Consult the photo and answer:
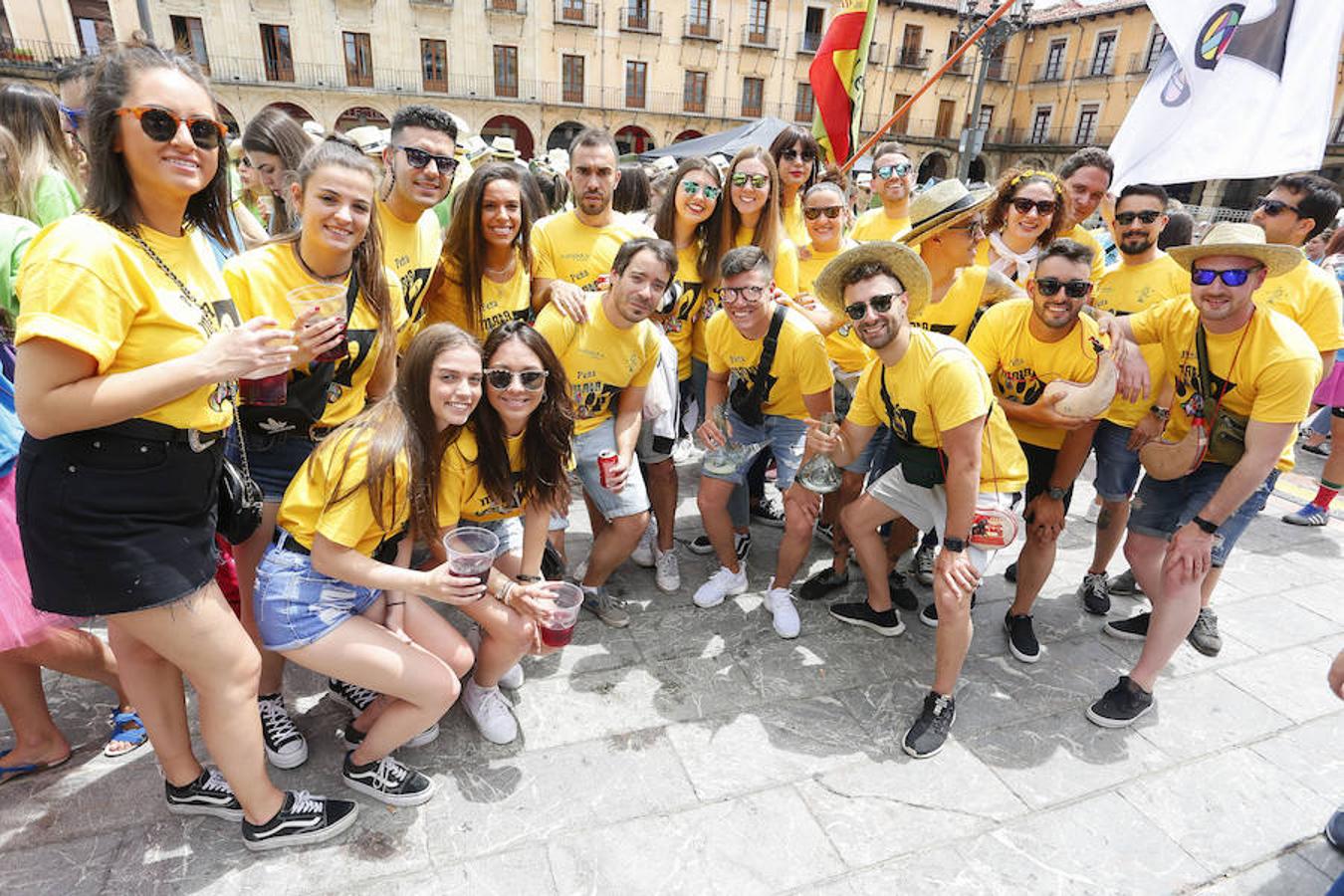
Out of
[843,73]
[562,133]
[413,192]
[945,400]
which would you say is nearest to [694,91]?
[562,133]

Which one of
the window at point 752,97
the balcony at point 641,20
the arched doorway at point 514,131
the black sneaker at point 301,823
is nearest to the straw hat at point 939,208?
the black sneaker at point 301,823

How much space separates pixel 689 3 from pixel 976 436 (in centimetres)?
3122

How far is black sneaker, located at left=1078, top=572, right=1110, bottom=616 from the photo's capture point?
3818 mm

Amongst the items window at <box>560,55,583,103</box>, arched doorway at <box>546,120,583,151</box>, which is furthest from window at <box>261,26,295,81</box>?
window at <box>560,55,583,103</box>

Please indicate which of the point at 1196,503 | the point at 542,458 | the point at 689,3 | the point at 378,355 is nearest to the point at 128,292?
the point at 378,355

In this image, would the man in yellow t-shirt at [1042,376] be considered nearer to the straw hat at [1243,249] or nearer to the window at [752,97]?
the straw hat at [1243,249]

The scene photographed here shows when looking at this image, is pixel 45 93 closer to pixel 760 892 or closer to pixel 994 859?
pixel 760 892

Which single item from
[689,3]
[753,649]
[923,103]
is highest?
[689,3]

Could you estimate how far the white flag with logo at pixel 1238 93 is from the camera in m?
3.73

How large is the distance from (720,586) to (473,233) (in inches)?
87.6

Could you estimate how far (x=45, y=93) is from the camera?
2.92 metres

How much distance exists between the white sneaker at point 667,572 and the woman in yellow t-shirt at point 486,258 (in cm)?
155

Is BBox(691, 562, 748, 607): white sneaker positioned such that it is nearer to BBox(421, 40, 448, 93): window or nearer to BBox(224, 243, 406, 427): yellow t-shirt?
BBox(224, 243, 406, 427): yellow t-shirt

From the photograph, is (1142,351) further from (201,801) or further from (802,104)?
(802,104)
